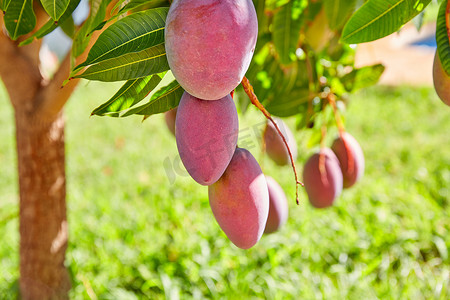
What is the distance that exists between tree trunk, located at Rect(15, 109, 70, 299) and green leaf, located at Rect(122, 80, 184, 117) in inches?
26.2

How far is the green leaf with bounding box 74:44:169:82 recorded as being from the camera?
453mm

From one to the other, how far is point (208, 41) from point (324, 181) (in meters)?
0.59

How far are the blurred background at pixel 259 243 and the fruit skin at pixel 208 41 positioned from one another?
0.34 m

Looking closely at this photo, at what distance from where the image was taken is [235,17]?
1.39ft

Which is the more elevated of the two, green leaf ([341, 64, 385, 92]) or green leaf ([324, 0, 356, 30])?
green leaf ([324, 0, 356, 30])

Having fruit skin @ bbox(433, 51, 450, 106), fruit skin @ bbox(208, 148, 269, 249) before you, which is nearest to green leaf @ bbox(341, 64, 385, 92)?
fruit skin @ bbox(433, 51, 450, 106)

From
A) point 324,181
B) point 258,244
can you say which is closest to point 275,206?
point 324,181

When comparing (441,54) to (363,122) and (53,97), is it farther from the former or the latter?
(363,122)

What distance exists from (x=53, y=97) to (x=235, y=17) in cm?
70

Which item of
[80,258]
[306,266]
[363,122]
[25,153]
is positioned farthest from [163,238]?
[363,122]

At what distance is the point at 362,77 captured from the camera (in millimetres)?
973

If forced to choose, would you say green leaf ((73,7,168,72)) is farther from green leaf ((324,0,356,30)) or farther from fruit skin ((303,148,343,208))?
fruit skin ((303,148,343,208))

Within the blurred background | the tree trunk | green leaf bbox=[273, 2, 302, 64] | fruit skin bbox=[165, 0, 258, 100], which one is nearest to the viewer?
fruit skin bbox=[165, 0, 258, 100]

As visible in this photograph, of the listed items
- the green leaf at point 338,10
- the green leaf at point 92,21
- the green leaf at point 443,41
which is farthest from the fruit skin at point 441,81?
the green leaf at point 92,21
